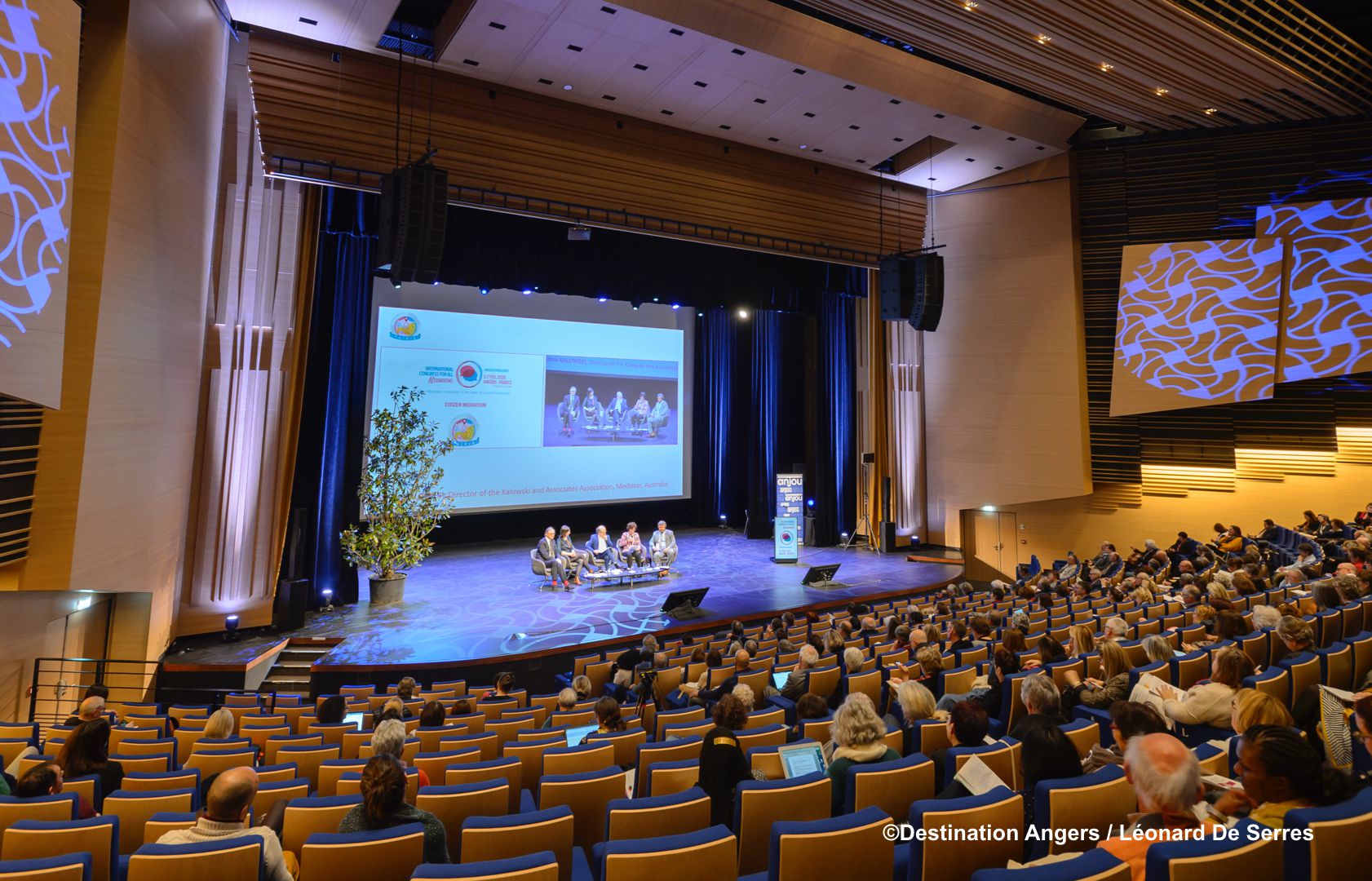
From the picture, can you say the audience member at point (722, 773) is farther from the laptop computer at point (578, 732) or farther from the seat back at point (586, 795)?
the laptop computer at point (578, 732)

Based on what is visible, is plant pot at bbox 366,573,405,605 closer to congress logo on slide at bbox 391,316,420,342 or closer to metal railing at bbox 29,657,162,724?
metal railing at bbox 29,657,162,724

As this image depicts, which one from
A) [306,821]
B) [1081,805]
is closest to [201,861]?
[306,821]

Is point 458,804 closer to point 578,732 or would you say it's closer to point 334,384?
point 578,732

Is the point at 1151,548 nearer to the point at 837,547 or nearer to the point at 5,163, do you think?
the point at 837,547

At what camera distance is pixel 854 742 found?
2.73 metres

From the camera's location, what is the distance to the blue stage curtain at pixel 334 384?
10.1 meters

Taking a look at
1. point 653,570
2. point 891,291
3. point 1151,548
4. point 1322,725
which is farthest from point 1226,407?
point 1322,725

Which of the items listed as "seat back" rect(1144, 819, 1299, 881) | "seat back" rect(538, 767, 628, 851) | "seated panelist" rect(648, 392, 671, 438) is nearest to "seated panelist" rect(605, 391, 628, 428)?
"seated panelist" rect(648, 392, 671, 438)

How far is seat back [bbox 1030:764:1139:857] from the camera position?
202 centimetres

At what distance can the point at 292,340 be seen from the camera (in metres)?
9.62

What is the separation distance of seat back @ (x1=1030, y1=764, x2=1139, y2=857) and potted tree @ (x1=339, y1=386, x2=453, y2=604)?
9.55 metres

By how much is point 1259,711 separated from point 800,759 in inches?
63.1

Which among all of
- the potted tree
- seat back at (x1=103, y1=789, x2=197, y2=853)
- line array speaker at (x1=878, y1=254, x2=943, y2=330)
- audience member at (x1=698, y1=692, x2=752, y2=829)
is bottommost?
seat back at (x1=103, y1=789, x2=197, y2=853)

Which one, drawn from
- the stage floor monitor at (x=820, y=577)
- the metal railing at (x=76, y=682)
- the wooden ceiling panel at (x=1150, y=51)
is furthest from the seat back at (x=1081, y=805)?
the stage floor monitor at (x=820, y=577)
